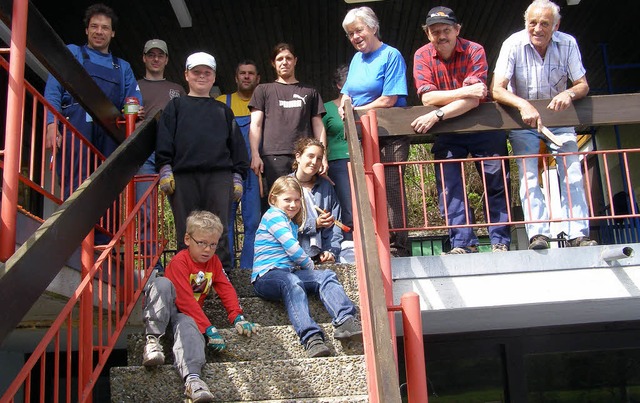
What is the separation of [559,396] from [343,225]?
292 cm

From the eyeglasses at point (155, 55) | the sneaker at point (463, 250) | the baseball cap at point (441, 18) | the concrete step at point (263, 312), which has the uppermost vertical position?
the eyeglasses at point (155, 55)

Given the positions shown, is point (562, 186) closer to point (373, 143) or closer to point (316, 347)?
point (373, 143)

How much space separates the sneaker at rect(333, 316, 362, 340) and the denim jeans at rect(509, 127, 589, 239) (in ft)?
4.98

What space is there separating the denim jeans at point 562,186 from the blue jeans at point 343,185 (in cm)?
129

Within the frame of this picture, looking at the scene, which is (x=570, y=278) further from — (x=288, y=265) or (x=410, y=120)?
(x=288, y=265)

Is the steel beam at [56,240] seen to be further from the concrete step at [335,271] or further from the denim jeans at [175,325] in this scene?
the concrete step at [335,271]

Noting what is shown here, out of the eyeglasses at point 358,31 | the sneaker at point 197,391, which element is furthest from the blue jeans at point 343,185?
the sneaker at point 197,391

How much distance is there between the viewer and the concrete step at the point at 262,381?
3961 mm

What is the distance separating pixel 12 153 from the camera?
3.38m

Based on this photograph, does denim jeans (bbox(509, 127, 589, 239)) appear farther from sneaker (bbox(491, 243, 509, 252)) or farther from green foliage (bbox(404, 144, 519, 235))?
green foliage (bbox(404, 144, 519, 235))

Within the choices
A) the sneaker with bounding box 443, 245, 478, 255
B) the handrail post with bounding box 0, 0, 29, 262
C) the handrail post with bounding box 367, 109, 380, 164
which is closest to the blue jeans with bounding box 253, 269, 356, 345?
the handrail post with bounding box 367, 109, 380, 164

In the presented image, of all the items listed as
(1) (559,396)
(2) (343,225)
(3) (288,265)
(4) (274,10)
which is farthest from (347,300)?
(4) (274,10)

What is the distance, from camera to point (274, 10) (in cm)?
777

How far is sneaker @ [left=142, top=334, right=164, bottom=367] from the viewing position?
3988 millimetres
